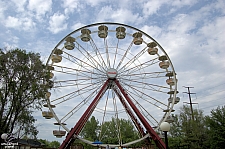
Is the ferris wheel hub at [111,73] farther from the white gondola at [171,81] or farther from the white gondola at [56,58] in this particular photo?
the white gondola at [171,81]

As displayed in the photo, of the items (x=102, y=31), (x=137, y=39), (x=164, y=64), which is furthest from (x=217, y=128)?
(x=102, y=31)

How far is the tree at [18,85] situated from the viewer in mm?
13781

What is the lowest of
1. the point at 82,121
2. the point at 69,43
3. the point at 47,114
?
the point at 82,121

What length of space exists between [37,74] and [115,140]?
3162 cm

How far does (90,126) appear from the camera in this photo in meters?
52.4

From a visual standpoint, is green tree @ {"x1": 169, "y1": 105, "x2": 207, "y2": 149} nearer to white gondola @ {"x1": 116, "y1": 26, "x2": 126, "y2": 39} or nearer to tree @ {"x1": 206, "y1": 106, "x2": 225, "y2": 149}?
tree @ {"x1": 206, "y1": 106, "x2": 225, "y2": 149}

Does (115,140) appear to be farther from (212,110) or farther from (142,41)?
(142,41)

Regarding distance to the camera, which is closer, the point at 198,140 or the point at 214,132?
the point at 214,132

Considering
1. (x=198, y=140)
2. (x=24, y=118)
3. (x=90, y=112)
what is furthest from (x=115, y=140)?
(x=24, y=118)

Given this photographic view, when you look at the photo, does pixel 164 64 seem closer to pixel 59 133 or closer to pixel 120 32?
pixel 120 32

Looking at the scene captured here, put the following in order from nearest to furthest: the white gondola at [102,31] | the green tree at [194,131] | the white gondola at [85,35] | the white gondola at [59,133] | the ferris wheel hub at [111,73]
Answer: the white gondola at [59,133] < the ferris wheel hub at [111,73] < the white gondola at [85,35] < the white gondola at [102,31] < the green tree at [194,131]

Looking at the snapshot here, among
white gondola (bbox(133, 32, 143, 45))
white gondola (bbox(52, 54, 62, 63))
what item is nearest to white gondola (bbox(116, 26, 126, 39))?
white gondola (bbox(133, 32, 143, 45))

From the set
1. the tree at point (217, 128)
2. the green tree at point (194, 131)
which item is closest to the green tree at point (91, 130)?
the green tree at point (194, 131)

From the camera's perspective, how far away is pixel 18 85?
46.2 feet
